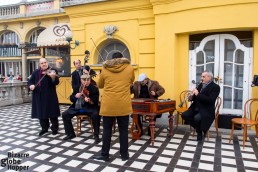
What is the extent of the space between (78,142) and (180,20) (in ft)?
11.2

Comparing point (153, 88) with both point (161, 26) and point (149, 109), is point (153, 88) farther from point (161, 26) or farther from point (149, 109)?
point (161, 26)

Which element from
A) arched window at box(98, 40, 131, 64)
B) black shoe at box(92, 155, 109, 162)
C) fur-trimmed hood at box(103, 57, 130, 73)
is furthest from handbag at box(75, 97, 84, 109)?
arched window at box(98, 40, 131, 64)

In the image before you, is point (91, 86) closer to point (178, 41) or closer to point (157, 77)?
point (157, 77)

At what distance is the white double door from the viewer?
5055 mm

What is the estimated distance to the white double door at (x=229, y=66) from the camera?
5.05 m

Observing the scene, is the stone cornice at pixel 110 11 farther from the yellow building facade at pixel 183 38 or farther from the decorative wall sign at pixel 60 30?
the decorative wall sign at pixel 60 30

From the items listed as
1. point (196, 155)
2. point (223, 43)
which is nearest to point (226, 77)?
point (223, 43)

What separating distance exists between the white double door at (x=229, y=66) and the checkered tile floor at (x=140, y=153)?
0.88 metres

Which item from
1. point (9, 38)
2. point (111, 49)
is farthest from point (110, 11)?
point (9, 38)

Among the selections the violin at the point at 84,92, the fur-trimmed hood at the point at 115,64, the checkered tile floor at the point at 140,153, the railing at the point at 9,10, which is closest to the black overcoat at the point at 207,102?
the checkered tile floor at the point at 140,153

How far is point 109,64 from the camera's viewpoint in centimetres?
334

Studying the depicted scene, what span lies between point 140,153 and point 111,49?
3.76 meters

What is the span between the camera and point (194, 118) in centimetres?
443

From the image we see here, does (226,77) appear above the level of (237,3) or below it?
below
